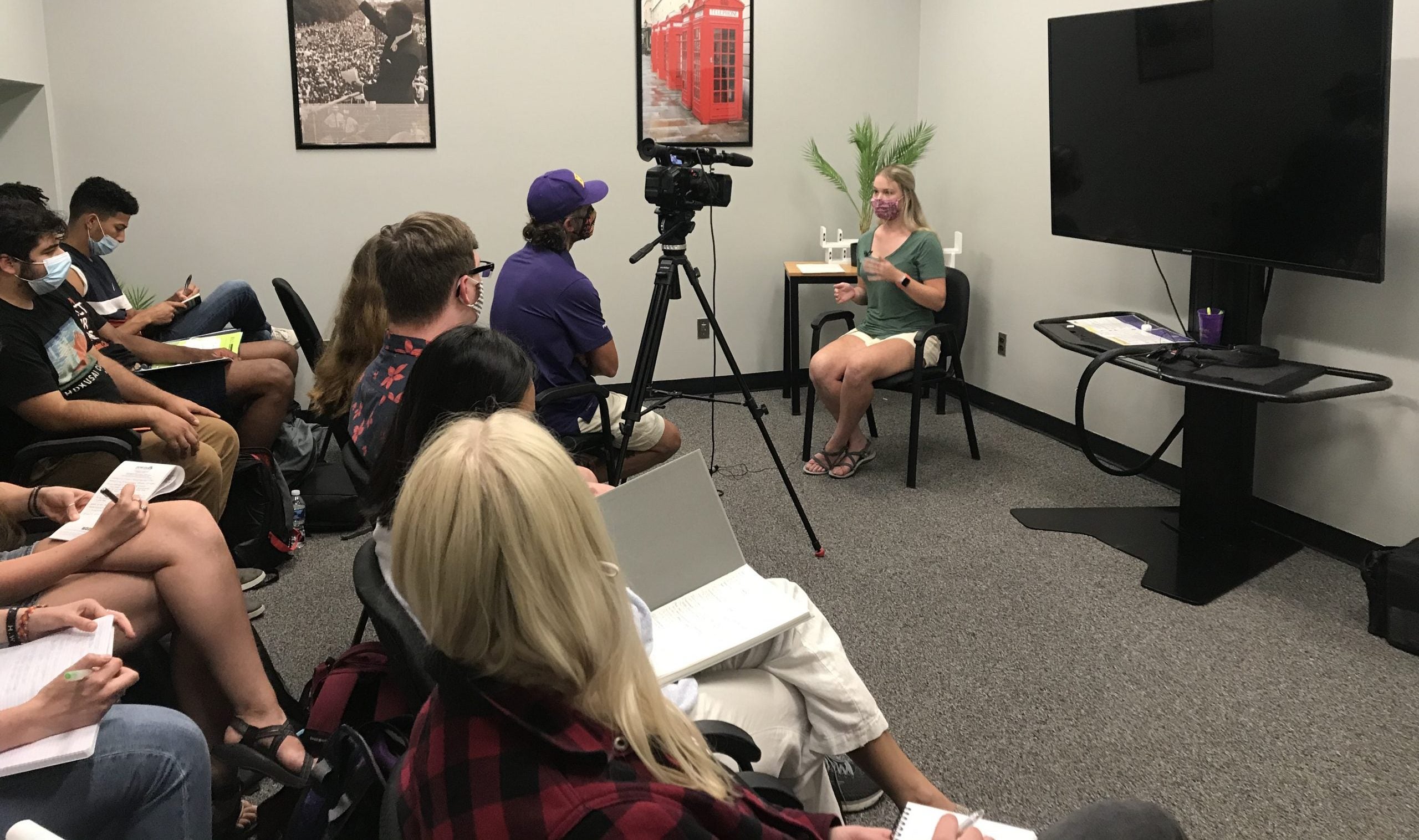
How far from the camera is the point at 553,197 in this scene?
9.34ft

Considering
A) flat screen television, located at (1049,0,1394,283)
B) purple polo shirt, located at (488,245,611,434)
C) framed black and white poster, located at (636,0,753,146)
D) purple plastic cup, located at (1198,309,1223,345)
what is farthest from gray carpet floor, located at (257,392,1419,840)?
framed black and white poster, located at (636,0,753,146)

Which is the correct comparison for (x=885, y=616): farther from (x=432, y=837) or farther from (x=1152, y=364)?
(x=432, y=837)

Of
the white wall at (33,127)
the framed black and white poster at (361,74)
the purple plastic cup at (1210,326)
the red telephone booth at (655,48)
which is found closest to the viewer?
the purple plastic cup at (1210,326)

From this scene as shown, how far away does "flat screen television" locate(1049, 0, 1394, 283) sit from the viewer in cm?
249

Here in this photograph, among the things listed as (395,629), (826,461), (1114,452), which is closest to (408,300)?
(395,629)

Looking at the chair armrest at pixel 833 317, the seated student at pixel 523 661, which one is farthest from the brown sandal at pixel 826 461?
the seated student at pixel 523 661

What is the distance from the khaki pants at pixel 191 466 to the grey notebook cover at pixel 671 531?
1.32 meters

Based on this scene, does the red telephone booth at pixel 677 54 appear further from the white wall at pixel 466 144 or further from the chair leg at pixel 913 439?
the chair leg at pixel 913 439

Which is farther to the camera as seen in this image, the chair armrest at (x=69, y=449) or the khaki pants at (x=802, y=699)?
the chair armrest at (x=69, y=449)

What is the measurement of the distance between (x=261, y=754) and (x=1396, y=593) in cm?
264

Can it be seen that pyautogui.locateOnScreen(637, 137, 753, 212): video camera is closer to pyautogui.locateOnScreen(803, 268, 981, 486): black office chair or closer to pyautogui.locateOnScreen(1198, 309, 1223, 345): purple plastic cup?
pyautogui.locateOnScreen(803, 268, 981, 486): black office chair

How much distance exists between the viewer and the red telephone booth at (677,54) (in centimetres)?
473

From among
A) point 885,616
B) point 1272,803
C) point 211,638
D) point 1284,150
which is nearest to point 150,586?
point 211,638

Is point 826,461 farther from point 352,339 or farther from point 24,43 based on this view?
point 24,43
